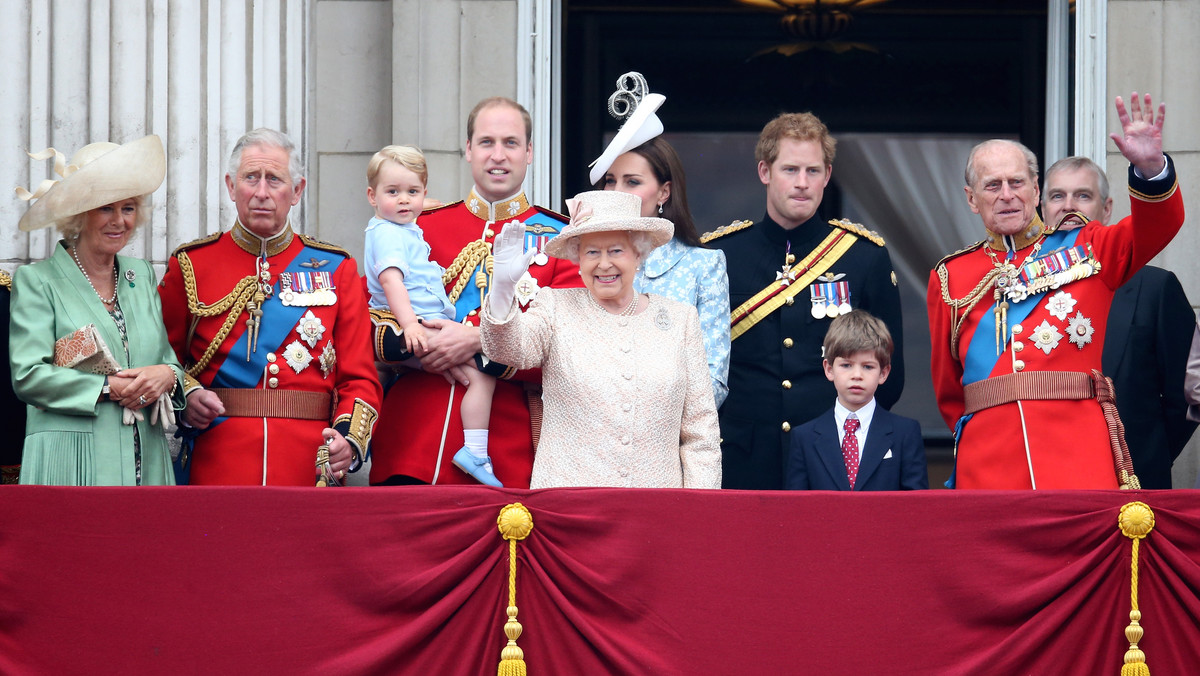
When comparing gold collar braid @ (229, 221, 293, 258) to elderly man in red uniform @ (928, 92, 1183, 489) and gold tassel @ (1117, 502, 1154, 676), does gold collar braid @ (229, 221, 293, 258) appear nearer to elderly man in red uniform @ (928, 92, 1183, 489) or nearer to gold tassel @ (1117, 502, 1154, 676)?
elderly man in red uniform @ (928, 92, 1183, 489)

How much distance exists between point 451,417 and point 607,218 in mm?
870

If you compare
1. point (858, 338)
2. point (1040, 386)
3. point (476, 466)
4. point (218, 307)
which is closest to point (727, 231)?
point (858, 338)

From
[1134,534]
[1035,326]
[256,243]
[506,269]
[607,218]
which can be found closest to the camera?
[1134,534]

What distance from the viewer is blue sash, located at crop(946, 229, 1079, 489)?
4.82m

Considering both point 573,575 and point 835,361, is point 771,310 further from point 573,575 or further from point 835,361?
point 573,575

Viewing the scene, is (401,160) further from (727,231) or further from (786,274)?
(786,274)

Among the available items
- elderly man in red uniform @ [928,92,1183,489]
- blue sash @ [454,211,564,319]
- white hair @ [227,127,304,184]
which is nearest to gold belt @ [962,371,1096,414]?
elderly man in red uniform @ [928,92,1183,489]

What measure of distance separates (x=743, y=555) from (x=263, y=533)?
1.20m

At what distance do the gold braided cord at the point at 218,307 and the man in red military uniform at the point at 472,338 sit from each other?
42 centimetres

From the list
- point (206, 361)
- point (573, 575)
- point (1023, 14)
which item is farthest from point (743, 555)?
point (1023, 14)

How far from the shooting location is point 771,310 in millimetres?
5207

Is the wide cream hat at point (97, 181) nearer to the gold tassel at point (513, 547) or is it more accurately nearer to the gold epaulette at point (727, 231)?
the gold tassel at point (513, 547)

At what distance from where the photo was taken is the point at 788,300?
519cm

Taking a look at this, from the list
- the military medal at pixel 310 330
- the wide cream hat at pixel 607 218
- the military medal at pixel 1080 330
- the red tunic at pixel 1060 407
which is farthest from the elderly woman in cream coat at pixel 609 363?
the military medal at pixel 1080 330
